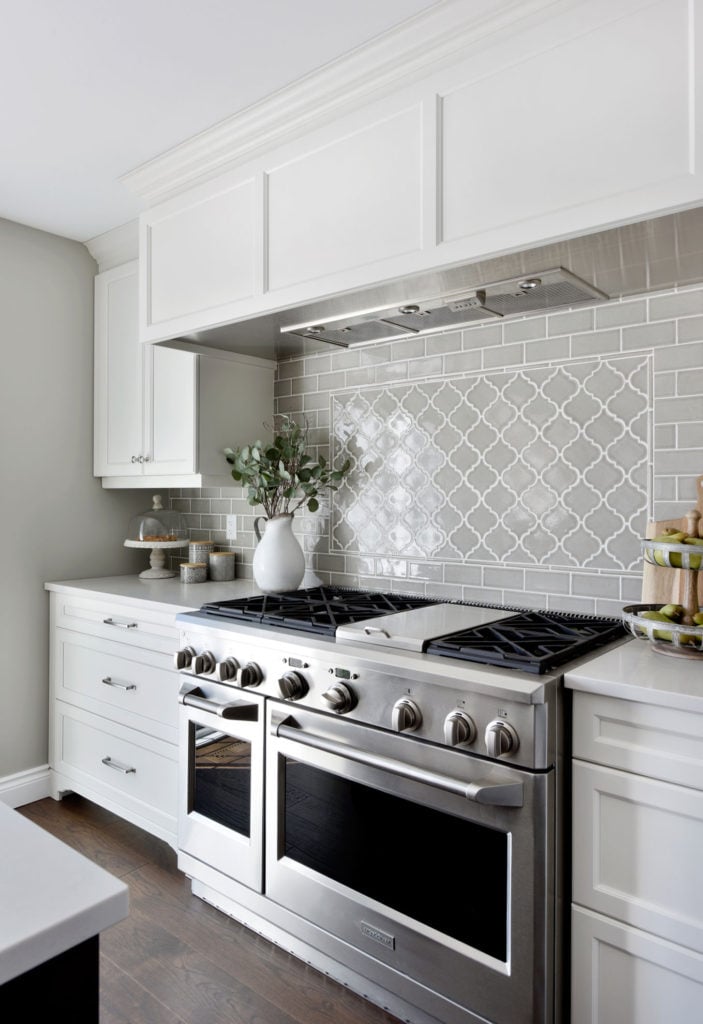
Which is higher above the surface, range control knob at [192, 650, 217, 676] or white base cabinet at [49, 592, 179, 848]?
range control knob at [192, 650, 217, 676]

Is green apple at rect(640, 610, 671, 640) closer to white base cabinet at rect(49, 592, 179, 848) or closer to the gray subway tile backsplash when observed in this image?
the gray subway tile backsplash

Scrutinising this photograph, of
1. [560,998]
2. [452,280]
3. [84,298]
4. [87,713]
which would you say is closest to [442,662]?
[560,998]

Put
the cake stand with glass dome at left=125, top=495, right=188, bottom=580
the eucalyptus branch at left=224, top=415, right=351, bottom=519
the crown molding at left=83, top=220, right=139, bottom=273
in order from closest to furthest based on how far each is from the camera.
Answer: the eucalyptus branch at left=224, top=415, right=351, bottom=519, the crown molding at left=83, top=220, right=139, bottom=273, the cake stand with glass dome at left=125, top=495, right=188, bottom=580

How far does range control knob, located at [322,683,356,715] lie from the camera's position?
179 cm

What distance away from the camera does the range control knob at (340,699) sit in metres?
1.79

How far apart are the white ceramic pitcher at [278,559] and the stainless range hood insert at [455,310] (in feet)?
2.29

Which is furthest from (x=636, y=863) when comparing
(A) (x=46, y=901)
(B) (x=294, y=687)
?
(A) (x=46, y=901)

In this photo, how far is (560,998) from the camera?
152 centimetres

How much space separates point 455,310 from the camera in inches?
82.8

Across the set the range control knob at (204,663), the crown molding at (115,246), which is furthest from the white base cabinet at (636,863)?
the crown molding at (115,246)

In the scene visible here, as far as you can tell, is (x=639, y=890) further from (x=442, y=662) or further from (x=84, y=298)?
(x=84, y=298)

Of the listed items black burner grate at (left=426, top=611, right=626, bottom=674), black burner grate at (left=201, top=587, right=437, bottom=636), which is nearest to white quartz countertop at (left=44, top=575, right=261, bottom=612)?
black burner grate at (left=201, top=587, right=437, bottom=636)

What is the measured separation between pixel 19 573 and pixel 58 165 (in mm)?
1692

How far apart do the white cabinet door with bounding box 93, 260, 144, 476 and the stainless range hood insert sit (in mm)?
1039
